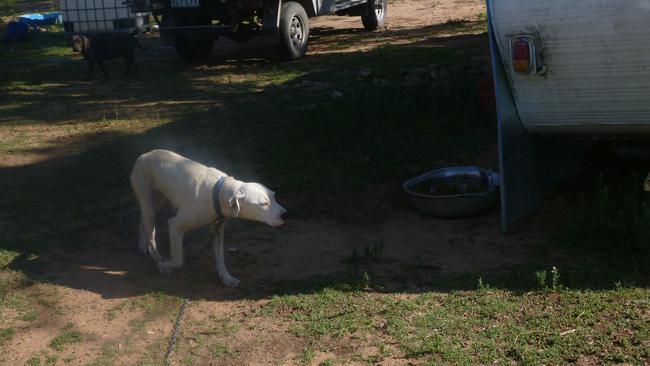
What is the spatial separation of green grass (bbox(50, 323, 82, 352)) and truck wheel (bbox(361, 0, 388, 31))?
11.2m

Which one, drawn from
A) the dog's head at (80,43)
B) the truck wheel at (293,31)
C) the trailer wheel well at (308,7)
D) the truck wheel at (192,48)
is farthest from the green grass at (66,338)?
the trailer wheel well at (308,7)

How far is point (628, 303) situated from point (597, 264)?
615 mm

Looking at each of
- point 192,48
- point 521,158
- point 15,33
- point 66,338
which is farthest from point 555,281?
point 15,33

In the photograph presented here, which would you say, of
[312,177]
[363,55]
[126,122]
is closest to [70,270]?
[312,177]

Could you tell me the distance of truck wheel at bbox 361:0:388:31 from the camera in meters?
15.3

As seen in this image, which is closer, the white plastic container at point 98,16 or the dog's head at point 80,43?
the dog's head at point 80,43

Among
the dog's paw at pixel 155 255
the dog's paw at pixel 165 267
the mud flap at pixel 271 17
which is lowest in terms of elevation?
the dog's paw at pixel 165 267

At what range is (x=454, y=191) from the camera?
6672mm

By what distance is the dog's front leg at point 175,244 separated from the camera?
5.37m

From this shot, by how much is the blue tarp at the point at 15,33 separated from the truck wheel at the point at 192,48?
17.4ft

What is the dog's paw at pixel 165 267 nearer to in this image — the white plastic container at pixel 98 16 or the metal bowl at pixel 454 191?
the metal bowl at pixel 454 191

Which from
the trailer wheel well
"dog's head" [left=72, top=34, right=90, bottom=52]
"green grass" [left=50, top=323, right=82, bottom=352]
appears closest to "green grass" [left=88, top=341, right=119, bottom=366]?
"green grass" [left=50, top=323, right=82, bottom=352]

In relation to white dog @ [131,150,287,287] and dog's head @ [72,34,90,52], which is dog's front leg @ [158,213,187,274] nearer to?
white dog @ [131,150,287,287]

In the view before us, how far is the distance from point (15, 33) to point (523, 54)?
14008 millimetres
